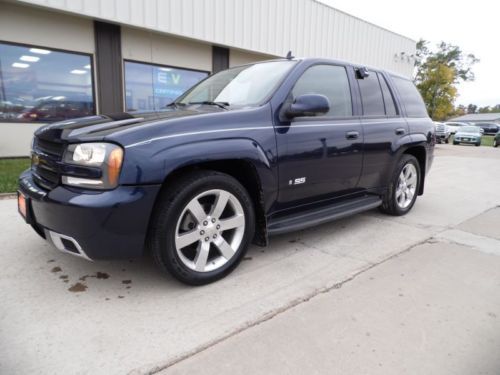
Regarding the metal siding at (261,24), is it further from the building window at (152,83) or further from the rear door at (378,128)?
the rear door at (378,128)

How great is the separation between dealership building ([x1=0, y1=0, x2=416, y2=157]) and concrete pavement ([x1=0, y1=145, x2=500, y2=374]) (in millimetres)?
4895

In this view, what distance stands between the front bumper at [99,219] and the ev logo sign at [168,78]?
307 inches

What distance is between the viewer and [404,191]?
14.5ft

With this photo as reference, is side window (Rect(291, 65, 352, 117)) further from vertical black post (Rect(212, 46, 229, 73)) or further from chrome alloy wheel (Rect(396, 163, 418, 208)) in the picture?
vertical black post (Rect(212, 46, 229, 73))

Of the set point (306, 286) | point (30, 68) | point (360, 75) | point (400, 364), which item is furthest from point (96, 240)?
point (30, 68)

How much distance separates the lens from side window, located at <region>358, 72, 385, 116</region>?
3.63 metres

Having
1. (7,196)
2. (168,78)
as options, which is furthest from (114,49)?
(7,196)

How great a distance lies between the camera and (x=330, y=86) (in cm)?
330

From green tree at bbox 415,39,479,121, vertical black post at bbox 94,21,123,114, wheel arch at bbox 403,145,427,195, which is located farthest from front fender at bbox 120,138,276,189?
green tree at bbox 415,39,479,121

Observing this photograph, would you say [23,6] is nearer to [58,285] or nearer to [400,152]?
[58,285]

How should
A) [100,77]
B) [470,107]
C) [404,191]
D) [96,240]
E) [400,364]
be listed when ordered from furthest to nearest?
1. [470,107]
2. [100,77]
3. [404,191]
4. [96,240]
5. [400,364]

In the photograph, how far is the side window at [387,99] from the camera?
3.93 m

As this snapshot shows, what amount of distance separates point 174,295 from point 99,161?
1016mm

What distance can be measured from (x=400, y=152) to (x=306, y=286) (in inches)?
90.8
